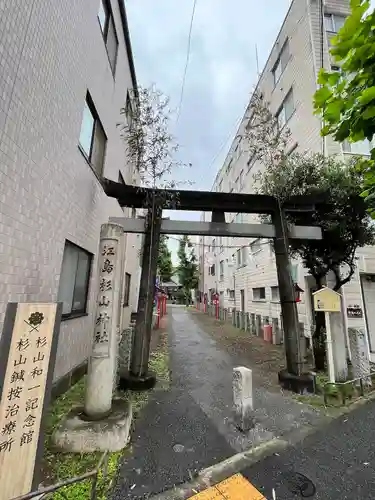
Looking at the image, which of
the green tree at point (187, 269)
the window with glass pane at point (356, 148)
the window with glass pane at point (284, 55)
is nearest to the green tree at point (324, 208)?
the window with glass pane at point (356, 148)

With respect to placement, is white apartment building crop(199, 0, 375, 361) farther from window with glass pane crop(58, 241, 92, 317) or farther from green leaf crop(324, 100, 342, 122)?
green leaf crop(324, 100, 342, 122)

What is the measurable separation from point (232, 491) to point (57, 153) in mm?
5538

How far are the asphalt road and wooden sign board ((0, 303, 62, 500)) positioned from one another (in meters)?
2.53

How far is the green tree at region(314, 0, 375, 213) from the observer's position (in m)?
2.47

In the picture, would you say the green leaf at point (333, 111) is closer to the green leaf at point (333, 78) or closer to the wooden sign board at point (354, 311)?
the green leaf at point (333, 78)

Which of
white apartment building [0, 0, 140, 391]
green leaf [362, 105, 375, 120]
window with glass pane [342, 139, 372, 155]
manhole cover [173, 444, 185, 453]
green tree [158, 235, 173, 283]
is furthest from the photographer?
green tree [158, 235, 173, 283]

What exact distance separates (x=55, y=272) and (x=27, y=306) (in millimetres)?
2388

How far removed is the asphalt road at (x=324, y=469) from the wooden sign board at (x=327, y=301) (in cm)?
236

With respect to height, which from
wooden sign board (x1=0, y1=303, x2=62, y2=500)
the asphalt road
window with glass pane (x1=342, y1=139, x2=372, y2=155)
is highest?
window with glass pane (x1=342, y1=139, x2=372, y2=155)

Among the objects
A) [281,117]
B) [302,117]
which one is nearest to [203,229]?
[302,117]

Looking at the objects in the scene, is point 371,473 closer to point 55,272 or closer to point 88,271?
point 55,272

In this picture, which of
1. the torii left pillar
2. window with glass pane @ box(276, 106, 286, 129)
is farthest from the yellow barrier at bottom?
window with glass pane @ box(276, 106, 286, 129)

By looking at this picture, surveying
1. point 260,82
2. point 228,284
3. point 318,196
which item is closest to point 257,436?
point 318,196

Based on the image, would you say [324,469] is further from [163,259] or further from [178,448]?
[163,259]
